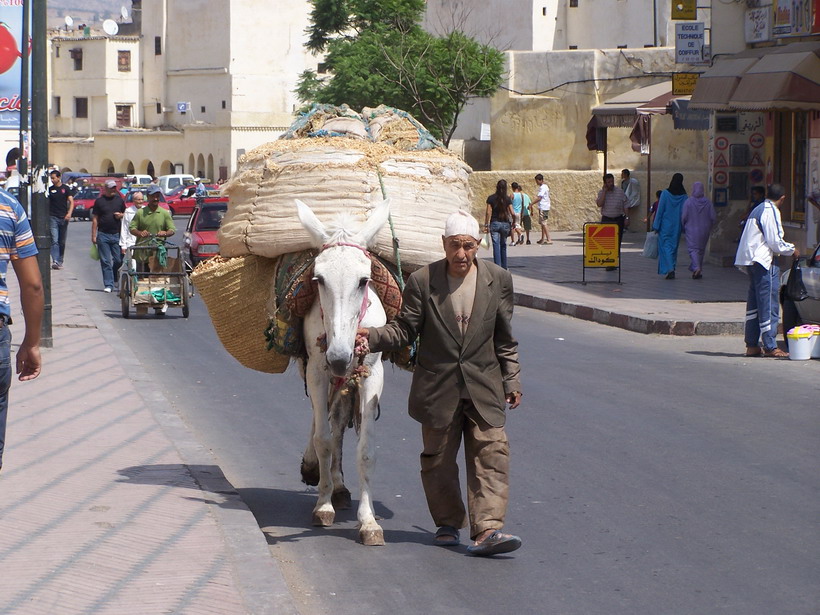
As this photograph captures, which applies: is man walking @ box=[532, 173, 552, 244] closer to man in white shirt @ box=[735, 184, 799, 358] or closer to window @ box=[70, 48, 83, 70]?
man in white shirt @ box=[735, 184, 799, 358]

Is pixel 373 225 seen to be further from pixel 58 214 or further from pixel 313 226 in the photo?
pixel 58 214

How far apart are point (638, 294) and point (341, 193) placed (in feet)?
41.6

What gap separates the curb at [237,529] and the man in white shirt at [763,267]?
6431 millimetres

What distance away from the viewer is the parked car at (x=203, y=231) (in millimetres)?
23078

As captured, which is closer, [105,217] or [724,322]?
[724,322]

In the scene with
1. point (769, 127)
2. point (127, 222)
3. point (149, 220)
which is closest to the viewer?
point (149, 220)

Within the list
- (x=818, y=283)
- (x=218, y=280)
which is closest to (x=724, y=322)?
(x=818, y=283)

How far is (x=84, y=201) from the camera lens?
54.1m

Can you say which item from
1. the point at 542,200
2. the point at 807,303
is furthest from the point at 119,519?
the point at 542,200

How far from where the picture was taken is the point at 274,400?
441 inches

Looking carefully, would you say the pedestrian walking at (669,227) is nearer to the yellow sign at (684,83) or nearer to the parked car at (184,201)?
the yellow sign at (684,83)

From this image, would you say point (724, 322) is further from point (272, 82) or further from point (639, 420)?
point (272, 82)

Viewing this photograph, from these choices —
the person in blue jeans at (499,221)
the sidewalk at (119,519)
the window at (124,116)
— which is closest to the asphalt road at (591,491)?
the sidewalk at (119,519)

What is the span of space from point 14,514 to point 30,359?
1263 mm
